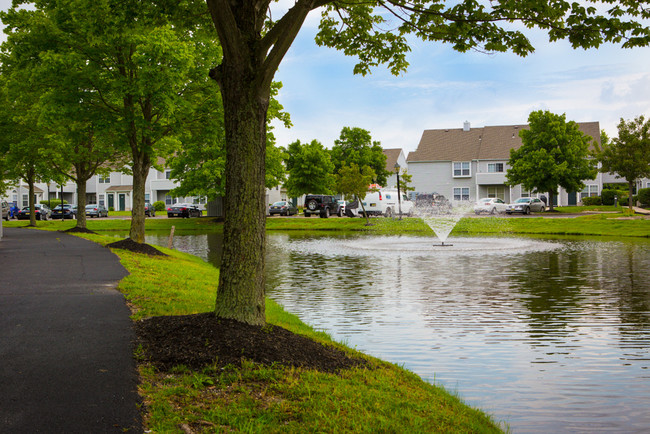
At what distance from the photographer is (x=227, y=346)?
6926 millimetres

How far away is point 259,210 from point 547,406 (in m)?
4.24

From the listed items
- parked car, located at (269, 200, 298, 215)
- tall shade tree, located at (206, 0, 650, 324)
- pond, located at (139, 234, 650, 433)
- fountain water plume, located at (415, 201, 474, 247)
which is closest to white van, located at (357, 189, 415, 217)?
fountain water plume, located at (415, 201, 474, 247)

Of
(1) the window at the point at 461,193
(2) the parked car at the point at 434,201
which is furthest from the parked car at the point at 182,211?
(1) the window at the point at 461,193

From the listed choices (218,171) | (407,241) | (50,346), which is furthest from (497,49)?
(218,171)

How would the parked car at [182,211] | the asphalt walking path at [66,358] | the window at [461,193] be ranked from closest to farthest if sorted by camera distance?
the asphalt walking path at [66,358] → the parked car at [182,211] → the window at [461,193]

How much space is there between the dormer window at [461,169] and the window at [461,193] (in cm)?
167

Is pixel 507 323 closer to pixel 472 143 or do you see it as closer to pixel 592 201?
pixel 592 201

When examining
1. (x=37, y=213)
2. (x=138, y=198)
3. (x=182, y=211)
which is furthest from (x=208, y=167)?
(x=37, y=213)

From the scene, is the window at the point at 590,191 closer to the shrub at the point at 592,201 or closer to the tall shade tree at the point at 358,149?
the shrub at the point at 592,201

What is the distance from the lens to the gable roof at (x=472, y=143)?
2798 inches

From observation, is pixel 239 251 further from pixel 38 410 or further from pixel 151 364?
pixel 38 410

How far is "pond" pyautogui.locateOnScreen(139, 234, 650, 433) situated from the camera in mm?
7016

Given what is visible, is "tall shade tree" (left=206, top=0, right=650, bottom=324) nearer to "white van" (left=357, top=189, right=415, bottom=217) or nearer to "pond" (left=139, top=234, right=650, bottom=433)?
"pond" (left=139, top=234, right=650, bottom=433)

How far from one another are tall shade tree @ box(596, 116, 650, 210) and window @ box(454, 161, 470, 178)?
804 inches
